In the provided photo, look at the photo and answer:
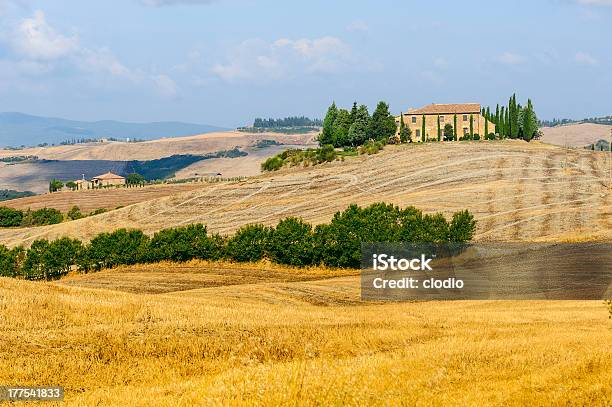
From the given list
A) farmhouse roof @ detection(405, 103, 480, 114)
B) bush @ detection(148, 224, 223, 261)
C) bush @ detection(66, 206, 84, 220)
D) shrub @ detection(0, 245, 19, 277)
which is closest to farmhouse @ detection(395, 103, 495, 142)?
farmhouse roof @ detection(405, 103, 480, 114)

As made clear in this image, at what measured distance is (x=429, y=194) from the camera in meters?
105

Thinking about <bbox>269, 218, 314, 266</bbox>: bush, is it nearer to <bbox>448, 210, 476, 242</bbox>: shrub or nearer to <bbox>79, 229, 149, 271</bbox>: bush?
<bbox>448, 210, 476, 242</bbox>: shrub

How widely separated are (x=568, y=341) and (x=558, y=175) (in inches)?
3741

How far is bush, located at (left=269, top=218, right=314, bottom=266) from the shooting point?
Answer: 2899 inches

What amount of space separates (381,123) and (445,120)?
19.4 meters

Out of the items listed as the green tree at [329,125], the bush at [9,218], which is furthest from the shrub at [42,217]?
the green tree at [329,125]

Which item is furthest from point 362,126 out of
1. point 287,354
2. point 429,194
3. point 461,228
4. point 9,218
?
point 287,354

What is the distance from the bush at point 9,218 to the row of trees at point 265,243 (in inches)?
2570

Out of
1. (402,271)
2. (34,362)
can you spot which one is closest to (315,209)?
(402,271)

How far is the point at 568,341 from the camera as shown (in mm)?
20562

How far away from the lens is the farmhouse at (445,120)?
163 m

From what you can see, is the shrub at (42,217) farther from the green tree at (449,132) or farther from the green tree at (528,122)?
the green tree at (528,122)

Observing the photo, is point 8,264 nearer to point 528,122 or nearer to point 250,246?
point 250,246

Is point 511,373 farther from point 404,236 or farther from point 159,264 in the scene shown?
point 159,264
